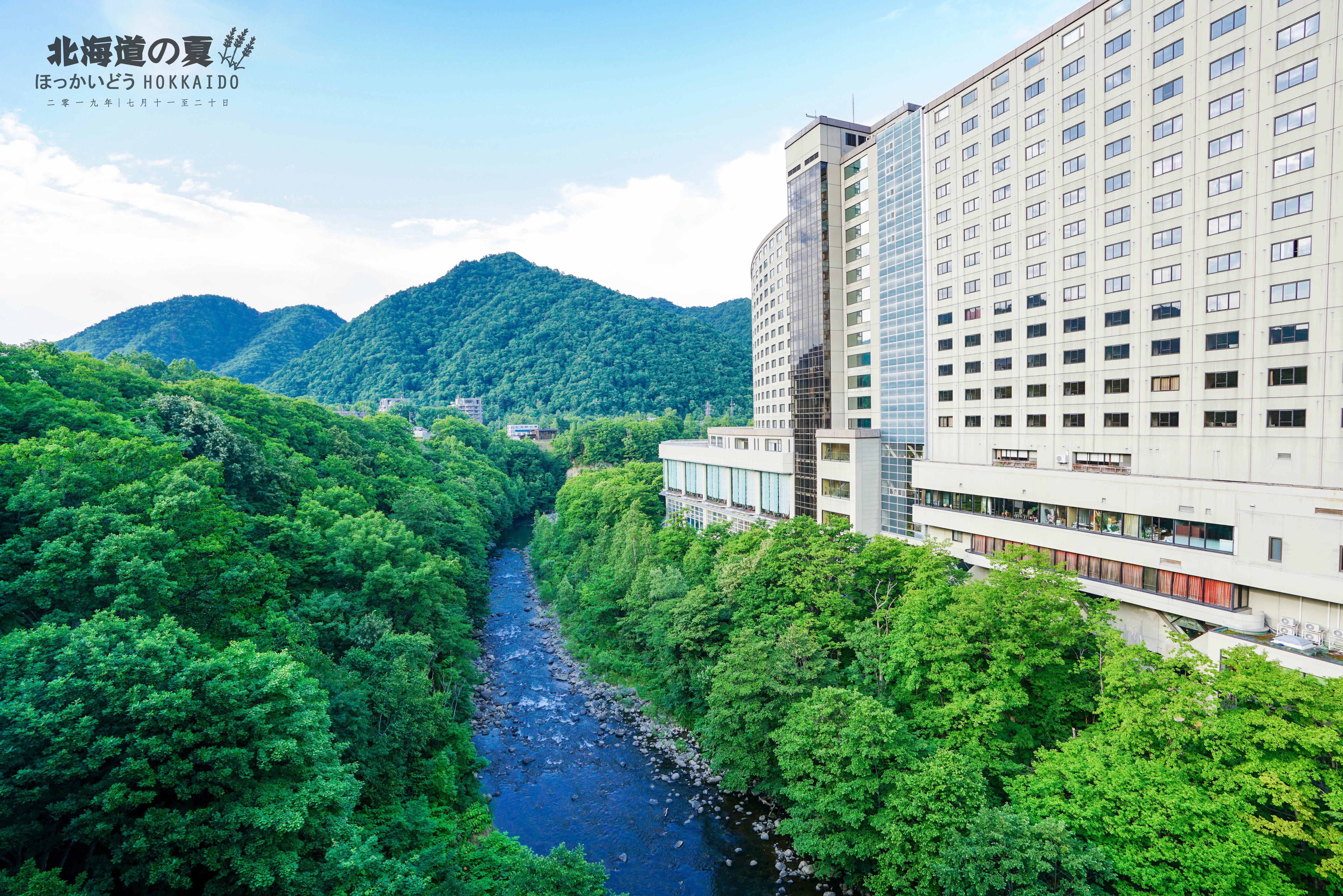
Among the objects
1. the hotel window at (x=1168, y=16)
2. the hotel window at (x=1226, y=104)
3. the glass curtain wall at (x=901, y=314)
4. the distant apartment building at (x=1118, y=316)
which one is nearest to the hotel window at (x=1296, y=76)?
the distant apartment building at (x=1118, y=316)

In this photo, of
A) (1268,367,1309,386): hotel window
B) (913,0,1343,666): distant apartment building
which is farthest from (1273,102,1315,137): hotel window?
(1268,367,1309,386): hotel window

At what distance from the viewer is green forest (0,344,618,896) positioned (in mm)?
14680

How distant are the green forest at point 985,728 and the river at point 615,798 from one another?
183 centimetres

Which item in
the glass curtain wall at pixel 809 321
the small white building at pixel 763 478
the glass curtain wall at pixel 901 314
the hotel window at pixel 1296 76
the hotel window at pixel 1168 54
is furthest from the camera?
the glass curtain wall at pixel 809 321

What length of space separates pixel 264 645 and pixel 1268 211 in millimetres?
48271

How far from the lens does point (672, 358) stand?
189 meters

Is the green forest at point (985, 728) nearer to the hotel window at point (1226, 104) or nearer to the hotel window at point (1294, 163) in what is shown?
the hotel window at point (1294, 163)

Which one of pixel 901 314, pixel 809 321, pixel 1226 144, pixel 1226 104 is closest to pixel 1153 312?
pixel 1226 144

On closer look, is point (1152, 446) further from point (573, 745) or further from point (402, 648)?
point (402, 648)

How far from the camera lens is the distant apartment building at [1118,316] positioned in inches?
1036

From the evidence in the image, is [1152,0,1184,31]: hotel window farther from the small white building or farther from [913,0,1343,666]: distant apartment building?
the small white building

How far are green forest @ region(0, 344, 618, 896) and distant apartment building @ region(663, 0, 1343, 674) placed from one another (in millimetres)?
30820

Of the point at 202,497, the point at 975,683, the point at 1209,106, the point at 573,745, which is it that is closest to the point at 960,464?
the point at 975,683

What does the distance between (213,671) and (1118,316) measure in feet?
143
